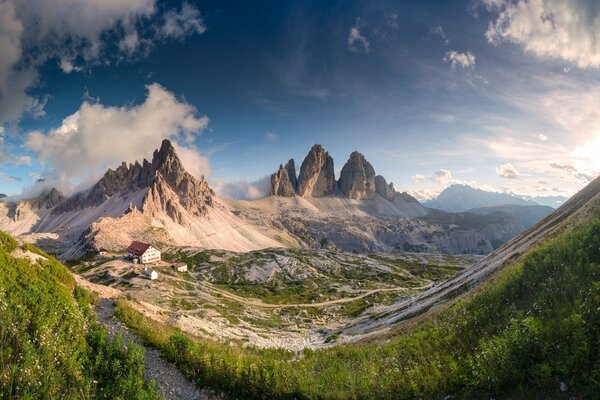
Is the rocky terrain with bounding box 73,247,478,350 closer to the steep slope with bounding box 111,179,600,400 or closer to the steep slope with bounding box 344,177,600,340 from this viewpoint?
the steep slope with bounding box 344,177,600,340

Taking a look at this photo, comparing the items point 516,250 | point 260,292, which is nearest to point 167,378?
point 516,250

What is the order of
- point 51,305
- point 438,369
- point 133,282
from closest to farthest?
point 438,369, point 51,305, point 133,282

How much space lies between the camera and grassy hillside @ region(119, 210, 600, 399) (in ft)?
31.9

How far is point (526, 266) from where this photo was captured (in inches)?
766

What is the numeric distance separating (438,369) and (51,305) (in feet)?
66.7

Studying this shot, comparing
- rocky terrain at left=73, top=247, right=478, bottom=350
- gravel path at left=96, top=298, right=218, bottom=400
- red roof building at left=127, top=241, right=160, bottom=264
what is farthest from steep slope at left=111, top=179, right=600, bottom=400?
red roof building at left=127, top=241, right=160, bottom=264

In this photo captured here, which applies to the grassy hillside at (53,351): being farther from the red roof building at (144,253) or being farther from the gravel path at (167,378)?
the red roof building at (144,253)

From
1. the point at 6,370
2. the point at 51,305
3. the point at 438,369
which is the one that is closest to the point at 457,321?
the point at 438,369

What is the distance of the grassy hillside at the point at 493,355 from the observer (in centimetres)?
972

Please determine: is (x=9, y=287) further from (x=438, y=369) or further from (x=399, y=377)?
(x=438, y=369)

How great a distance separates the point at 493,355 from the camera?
36.3 feet

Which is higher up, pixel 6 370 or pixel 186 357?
pixel 6 370

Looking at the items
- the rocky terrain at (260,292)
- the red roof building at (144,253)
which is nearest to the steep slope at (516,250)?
the rocky terrain at (260,292)

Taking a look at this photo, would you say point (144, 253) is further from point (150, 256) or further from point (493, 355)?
point (493, 355)
